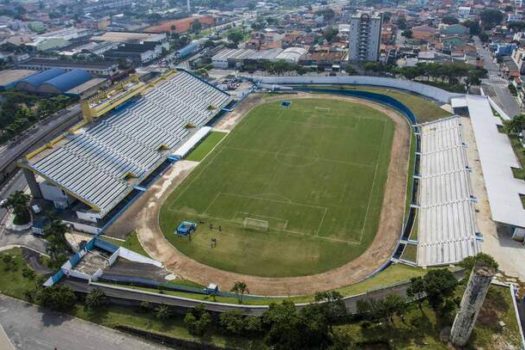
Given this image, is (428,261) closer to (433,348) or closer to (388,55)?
(433,348)

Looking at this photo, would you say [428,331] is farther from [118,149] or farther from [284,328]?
[118,149]

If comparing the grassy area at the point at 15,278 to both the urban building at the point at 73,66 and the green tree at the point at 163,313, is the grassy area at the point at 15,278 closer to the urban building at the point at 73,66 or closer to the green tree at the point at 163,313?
the green tree at the point at 163,313

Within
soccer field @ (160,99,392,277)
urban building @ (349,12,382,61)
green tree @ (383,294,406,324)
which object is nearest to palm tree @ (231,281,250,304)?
soccer field @ (160,99,392,277)

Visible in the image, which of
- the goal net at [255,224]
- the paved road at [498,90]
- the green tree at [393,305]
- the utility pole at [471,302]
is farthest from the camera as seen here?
the paved road at [498,90]

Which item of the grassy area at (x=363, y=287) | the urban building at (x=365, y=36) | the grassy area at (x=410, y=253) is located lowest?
the grassy area at (x=410, y=253)

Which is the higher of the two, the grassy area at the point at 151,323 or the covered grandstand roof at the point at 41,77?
the covered grandstand roof at the point at 41,77

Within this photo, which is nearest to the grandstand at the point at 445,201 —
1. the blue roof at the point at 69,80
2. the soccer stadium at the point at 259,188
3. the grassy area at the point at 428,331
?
the soccer stadium at the point at 259,188

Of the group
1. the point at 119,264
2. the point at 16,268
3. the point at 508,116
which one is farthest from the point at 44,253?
the point at 508,116
